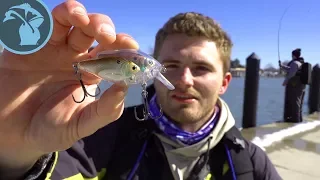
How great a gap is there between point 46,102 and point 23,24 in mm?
482

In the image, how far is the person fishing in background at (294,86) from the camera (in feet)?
29.6

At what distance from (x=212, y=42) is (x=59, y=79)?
1381 mm

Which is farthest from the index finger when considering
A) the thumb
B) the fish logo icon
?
the thumb

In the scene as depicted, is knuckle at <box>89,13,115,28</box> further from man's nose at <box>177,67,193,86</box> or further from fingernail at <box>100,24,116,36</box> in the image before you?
man's nose at <box>177,67,193,86</box>

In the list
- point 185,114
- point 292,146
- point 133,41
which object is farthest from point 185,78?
point 292,146

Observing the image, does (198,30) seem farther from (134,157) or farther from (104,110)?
(104,110)

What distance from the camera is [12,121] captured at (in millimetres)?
1353

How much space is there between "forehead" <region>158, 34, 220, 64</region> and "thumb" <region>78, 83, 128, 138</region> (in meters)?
1.21

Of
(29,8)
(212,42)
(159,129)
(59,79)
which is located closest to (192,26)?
(212,42)

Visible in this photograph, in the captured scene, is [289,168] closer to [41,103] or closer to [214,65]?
[214,65]

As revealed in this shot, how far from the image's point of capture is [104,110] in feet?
3.67

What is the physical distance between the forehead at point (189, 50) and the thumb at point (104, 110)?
1210mm

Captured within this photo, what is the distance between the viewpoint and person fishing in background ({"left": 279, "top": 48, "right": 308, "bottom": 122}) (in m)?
9.02

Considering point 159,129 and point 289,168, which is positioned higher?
point 159,129
